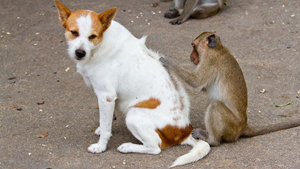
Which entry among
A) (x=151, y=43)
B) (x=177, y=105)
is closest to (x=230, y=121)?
(x=177, y=105)

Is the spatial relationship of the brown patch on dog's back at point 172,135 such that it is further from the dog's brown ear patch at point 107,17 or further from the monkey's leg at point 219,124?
the dog's brown ear patch at point 107,17

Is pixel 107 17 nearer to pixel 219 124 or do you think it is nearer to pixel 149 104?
pixel 149 104

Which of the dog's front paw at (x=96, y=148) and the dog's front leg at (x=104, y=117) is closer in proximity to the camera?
the dog's front leg at (x=104, y=117)

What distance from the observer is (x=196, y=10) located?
1058 centimetres

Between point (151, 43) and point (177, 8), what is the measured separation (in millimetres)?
2145

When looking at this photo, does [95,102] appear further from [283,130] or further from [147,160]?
[283,130]

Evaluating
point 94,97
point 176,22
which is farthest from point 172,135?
point 176,22

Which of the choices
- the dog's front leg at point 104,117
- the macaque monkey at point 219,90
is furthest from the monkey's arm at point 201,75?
the dog's front leg at point 104,117

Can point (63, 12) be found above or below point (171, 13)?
above

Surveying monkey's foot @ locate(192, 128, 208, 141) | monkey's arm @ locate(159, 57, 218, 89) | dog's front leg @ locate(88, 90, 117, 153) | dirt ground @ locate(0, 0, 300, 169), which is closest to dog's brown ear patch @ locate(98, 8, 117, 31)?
dog's front leg @ locate(88, 90, 117, 153)

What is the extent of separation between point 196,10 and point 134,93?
17.6 feet

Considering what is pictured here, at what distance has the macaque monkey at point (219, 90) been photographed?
19.0 feet

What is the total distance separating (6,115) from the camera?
6.73m

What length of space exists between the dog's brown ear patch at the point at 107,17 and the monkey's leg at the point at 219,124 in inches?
64.4
